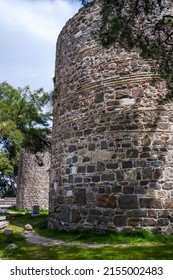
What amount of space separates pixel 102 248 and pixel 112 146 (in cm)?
275

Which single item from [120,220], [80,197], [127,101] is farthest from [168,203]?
[127,101]

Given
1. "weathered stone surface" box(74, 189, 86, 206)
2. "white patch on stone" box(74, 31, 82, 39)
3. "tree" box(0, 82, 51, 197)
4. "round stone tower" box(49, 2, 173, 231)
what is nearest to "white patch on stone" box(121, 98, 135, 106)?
"round stone tower" box(49, 2, 173, 231)

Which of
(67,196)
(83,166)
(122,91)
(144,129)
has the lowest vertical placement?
(67,196)

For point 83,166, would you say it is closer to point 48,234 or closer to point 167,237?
point 48,234

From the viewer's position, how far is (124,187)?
777 centimetres

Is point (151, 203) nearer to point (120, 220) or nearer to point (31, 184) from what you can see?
point (120, 220)

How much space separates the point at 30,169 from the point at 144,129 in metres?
17.3

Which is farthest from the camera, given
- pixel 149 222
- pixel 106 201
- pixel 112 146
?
pixel 112 146

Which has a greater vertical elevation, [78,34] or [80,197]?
[78,34]

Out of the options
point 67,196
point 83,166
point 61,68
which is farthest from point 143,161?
point 61,68

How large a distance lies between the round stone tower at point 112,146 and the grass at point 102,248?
0.30 metres

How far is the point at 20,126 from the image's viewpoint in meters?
19.0

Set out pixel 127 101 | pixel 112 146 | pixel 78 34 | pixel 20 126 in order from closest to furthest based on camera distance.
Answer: pixel 112 146
pixel 127 101
pixel 78 34
pixel 20 126

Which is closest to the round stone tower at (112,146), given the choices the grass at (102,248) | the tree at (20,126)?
the grass at (102,248)
